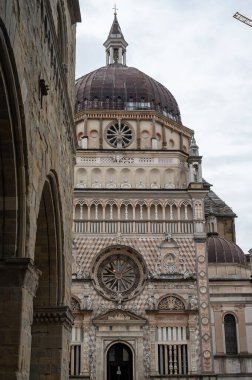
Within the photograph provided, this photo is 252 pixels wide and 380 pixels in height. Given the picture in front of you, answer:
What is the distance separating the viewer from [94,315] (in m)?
32.7

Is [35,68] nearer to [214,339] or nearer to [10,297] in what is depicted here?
[10,297]

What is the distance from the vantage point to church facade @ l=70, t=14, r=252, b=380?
3206 cm

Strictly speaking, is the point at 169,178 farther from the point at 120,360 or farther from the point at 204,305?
the point at 120,360

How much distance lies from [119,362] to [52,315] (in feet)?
64.8

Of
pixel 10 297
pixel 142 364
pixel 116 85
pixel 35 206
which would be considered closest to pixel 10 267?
pixel 10 297

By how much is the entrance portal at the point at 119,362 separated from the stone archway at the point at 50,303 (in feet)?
61.4

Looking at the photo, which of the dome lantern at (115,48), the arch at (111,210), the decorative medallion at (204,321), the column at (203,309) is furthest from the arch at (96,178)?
the dome lantern at (115,48)

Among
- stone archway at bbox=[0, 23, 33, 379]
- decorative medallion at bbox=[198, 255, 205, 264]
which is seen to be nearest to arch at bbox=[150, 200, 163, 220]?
decorative medallion at bbox=[198, 255, 205, 264]

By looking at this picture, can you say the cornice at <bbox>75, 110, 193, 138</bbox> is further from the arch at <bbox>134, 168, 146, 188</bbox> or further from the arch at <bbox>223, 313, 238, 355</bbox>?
the arch at <bbox>223, 313, 238, 355</bbox>

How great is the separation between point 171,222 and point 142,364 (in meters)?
8.28

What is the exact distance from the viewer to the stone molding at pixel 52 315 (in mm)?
13914

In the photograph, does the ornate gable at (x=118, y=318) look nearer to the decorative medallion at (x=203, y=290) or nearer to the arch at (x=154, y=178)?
the decorative medallion at (x=203, y=290)

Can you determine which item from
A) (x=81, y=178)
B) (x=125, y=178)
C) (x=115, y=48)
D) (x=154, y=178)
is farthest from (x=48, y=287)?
(x=115, y=48)

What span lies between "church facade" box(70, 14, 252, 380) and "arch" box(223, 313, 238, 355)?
0.20 feet
